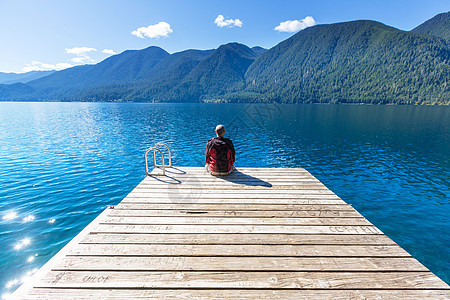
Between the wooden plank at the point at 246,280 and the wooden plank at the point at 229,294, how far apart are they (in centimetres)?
8

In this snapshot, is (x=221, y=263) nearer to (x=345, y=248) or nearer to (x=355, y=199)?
(x=345, y=248)

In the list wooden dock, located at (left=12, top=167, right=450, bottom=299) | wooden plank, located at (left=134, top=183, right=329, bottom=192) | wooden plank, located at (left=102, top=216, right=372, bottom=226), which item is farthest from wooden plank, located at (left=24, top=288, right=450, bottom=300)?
wooden plank, located at (left=134, top=183, right=329, bottom=192)

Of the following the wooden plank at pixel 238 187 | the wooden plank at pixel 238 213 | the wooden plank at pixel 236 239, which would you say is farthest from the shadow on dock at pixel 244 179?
the wooden plank at pixel 236 239

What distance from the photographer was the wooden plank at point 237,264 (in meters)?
3.44

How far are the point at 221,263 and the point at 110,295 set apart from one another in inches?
69.5

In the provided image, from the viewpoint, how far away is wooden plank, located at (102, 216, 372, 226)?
4895mm

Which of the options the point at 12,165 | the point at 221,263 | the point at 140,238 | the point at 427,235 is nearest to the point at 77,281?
the point at 140,238

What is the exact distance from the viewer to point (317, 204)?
6.02m

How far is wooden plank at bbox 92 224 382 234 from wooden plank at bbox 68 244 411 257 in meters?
0.52

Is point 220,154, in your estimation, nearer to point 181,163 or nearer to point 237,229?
point 237,229

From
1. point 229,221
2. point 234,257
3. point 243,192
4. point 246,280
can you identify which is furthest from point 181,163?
point 246,280

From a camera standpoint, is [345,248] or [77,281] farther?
[345,248]

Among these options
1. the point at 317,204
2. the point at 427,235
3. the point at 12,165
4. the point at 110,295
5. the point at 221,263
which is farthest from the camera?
the point at 12,165

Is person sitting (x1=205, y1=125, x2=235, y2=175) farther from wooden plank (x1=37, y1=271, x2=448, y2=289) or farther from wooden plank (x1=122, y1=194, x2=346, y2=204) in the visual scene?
wooden plank (x1=37, y1=271, x2=448, y2=289)
